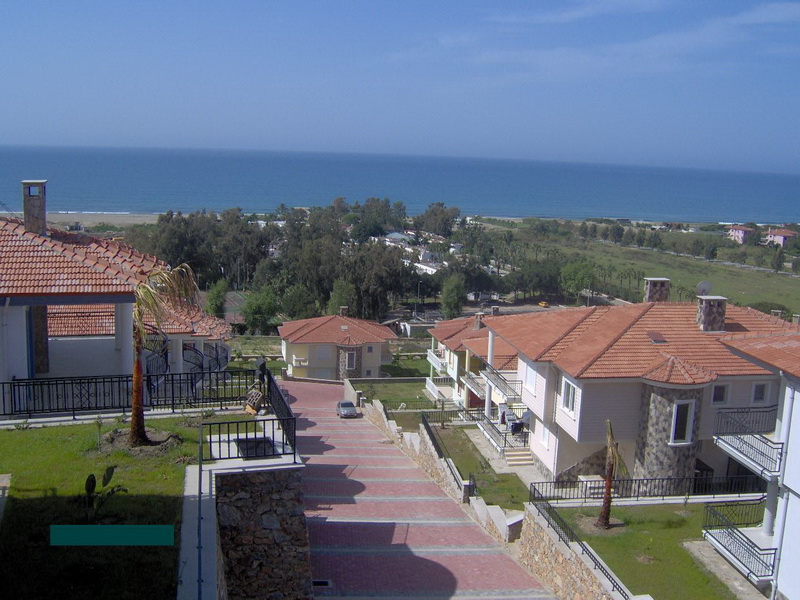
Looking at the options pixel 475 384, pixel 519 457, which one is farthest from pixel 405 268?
pixel 519 457

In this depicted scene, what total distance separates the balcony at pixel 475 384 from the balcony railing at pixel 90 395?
1670 cm

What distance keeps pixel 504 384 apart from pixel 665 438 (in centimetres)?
725

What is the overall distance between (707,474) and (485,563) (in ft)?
31.3

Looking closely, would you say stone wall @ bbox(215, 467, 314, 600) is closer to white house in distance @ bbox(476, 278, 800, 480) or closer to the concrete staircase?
white house in distance @ bbox(476, 278, 800, 480)

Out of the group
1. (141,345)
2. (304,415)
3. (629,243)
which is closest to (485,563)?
(141,345)

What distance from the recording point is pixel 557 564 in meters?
14.7

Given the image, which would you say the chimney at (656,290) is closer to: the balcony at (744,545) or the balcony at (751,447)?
the balcony at (751,447)

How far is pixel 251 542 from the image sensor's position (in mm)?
11055

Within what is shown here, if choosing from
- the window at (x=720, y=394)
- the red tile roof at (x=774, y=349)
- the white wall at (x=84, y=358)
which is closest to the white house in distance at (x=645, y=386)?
the window at (x=720, y=394)

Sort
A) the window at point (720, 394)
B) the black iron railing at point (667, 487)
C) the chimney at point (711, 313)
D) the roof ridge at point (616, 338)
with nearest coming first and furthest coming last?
the black iron railing at point (667, 487) < the roof ridge at point (616, 338) < the window at point (720, 394) < the chimney at point (711, 313)

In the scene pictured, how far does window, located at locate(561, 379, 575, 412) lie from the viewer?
73.1ft

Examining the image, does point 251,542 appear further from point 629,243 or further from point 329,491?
point 629,243

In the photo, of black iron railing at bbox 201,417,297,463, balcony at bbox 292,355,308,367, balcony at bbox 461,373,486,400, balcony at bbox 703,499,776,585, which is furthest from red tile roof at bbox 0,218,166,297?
balcony at bbox 292,355,308,367

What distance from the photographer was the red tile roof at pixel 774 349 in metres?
12.6
